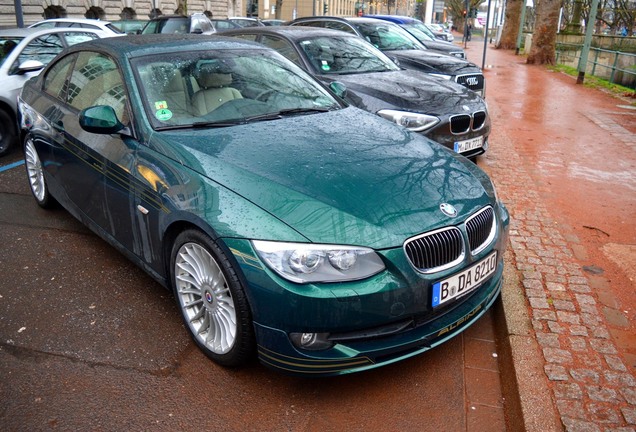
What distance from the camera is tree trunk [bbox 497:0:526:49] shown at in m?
35.8

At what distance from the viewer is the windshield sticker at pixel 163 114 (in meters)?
3.60

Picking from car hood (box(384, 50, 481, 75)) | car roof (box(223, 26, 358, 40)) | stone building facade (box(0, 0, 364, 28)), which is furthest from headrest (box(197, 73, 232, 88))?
stone building facade (box(0, 0, 364, 28))

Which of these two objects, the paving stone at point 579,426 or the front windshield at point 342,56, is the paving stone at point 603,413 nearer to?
the paving stone at point 579,426

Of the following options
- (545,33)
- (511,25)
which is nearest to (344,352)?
(545,33)

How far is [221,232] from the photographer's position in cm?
282

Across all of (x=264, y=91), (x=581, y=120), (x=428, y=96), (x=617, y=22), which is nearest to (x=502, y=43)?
(x=617, y=22)

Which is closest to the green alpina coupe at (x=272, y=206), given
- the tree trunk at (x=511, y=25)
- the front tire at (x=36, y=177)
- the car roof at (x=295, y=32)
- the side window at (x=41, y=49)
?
the front tire at (x=36, y=177)

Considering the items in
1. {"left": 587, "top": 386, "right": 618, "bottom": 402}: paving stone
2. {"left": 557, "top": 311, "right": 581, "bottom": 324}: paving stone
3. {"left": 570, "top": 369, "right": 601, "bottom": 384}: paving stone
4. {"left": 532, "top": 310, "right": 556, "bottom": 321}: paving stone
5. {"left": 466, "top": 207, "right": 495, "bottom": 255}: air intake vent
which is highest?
{"left": 466, "top": 207, "right": 495, "bottom": 255}: air intake vent

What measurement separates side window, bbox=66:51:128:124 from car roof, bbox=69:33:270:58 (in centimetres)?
8

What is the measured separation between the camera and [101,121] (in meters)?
3.56

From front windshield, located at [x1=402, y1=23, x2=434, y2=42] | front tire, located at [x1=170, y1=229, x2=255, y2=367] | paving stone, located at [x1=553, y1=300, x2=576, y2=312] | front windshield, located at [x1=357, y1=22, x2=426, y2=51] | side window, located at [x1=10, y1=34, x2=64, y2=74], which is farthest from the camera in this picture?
front windshield, located at [x1=402, y1=23, x2=434, y2=42]

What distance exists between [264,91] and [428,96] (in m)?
2.86

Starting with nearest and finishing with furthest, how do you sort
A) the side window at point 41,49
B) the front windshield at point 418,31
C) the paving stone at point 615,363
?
the paving stone at point 615,363, the side window at point 41,49, the front windshield at point 418,31

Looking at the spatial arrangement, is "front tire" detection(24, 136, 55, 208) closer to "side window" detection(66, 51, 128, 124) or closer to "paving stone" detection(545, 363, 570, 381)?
"side window" detection(66, 51, 128, 124)
